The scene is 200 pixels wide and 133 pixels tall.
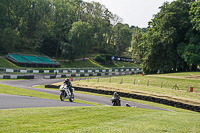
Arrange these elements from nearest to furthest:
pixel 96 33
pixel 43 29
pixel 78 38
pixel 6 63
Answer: pixel 6 63 < pixel 78 38 < pixel 43 29 < pixel 96 33


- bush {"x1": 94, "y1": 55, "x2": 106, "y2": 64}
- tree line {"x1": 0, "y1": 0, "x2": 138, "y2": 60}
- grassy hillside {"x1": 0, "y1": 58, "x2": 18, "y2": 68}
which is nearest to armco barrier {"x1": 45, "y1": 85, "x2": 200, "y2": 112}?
grassy hillside {"x1": 0, "y1": 58, "x2": 18, "y2": 68}

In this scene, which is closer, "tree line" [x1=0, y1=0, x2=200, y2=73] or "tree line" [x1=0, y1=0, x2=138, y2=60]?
"tree line" [x1=0, y1=0, x2=200, y2=73]

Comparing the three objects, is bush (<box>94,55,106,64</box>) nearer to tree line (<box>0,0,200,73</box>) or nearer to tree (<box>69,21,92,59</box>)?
tree line (<box>0,0,200,73</box>)

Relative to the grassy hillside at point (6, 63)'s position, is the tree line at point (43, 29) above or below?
above

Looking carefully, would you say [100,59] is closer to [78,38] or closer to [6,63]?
[78,38]

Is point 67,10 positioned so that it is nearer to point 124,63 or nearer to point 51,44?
point 51,44

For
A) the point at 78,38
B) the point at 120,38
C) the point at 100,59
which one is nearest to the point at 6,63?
the point at 78,38

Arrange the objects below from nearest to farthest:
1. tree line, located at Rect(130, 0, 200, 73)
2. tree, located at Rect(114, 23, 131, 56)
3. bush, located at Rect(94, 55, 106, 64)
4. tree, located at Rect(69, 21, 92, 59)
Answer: tree line, located at Rect(130, 0, 200, 73) → tree, located at Rect(69, 21, 92, 59) → bush, located at Rect(94, 55, 106, 64) → tree, located at Rect(114, 23, 131, 56)

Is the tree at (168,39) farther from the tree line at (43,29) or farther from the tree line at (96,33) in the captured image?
the tree line at (43,29)

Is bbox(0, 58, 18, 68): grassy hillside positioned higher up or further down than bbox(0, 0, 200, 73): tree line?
further down

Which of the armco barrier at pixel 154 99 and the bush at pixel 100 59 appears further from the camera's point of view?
the bush at pixel 100 59

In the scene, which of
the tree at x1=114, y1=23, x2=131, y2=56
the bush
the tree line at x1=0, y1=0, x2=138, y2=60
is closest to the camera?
the tree line at x1=0, y1=0, x2=138, y2=60

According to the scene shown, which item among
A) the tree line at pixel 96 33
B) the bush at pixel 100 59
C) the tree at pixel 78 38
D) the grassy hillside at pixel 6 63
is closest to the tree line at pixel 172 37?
the tree line at pixel 96 33

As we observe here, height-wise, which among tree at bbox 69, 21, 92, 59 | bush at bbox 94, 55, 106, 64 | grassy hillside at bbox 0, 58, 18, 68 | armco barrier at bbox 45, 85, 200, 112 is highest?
tree at bbox 69, 21, 92, 59
